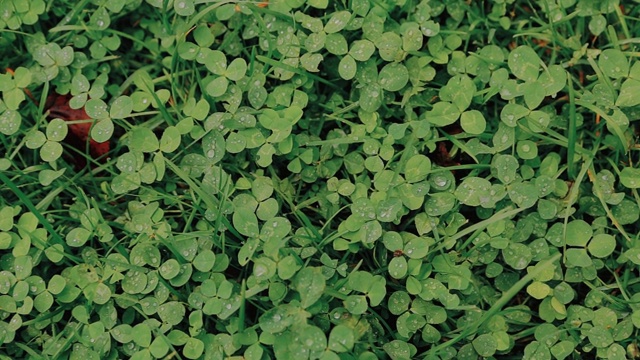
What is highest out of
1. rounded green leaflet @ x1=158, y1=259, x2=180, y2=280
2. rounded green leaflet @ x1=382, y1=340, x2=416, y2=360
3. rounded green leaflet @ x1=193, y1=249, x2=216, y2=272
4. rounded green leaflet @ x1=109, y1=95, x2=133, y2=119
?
rounded green leaflet @ x1=109, y1=95, x2=133, y2=119

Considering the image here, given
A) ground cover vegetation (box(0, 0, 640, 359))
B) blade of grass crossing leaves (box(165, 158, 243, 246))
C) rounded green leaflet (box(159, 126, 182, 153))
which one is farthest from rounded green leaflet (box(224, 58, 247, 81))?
blade of grass crossing leaves (box(165, 158, 243, 246))

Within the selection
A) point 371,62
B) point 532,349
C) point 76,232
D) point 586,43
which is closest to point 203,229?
point 76,232

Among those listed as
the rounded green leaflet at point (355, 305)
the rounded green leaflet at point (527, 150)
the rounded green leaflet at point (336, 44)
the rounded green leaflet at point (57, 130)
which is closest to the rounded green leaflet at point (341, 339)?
the rounded green leaflet at point (355, 305)

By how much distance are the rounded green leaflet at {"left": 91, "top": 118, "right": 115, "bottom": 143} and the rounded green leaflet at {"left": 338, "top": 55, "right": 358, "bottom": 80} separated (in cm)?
81

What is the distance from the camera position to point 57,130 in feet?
7.66

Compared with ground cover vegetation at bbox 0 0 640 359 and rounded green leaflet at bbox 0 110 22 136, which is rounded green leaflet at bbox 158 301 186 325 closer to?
ground cover vegetation at bbox 0 0 640 359

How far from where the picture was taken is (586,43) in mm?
2445

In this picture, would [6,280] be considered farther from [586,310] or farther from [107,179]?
[586,310]

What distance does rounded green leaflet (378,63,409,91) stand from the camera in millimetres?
2311

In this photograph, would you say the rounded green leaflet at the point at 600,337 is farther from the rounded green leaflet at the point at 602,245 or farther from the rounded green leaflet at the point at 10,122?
the rounded green leaflet at the point at 10,122

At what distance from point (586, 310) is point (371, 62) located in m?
1.07

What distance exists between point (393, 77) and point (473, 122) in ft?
1.02

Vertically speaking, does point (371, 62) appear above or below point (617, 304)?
above

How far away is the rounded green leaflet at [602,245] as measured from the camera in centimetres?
213
